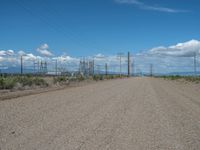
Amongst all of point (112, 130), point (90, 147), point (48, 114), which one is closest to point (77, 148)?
point (90, 147)

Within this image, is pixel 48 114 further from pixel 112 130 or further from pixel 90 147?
pixel 90 147

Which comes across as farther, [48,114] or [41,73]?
[41,73]

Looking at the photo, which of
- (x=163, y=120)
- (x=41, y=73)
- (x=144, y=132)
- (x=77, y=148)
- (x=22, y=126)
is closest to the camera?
(x=77, y=148)

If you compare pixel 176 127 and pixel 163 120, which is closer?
pixel 176 127

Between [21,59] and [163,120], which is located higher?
[21,59]

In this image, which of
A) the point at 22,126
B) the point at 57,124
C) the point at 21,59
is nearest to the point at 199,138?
the point at 57,124

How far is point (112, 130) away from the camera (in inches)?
424

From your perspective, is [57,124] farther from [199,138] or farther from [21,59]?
[21,59]

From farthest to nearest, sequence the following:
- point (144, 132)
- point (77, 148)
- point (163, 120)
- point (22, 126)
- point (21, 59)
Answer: point (21, 59) < point (163, 120) < point (22, 126) < point (144, 132) < point (77, 148)

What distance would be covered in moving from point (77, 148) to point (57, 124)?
3766mm

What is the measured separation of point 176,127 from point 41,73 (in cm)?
12467

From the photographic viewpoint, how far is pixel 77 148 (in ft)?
26.9

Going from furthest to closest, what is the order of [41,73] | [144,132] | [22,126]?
[41,73] < [22,126] < [144,132]

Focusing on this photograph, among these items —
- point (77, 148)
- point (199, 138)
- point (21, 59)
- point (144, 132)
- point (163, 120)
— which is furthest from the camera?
point (21, 59)
